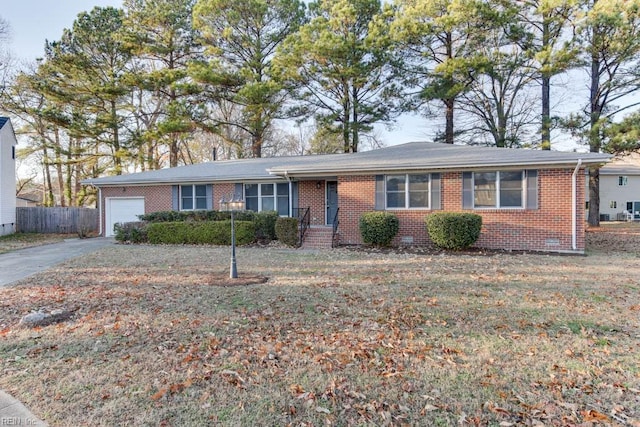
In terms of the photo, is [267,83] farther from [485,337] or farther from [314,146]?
[485,337]

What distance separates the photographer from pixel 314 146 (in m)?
27.1

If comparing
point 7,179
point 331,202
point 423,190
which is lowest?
point 331,202

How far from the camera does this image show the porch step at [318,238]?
11.7 metres

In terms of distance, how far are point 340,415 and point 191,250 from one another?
Answer: 9661 millimetres

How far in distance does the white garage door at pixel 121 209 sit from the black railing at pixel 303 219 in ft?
24.9

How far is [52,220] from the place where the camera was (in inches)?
742

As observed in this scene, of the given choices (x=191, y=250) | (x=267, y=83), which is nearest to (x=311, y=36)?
(x=267, y=83)

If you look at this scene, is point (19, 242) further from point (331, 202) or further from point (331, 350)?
point (331, 350)

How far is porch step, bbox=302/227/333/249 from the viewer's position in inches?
461

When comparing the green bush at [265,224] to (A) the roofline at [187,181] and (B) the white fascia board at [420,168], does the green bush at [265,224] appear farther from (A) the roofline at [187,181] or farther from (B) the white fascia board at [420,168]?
(A) the roofline at [187,181]

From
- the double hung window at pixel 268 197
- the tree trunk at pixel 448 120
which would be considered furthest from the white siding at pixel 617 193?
the double hung window at pixel 268 197

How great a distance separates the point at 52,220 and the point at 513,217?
22420mm

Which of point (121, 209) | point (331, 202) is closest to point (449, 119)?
point (331, 202)

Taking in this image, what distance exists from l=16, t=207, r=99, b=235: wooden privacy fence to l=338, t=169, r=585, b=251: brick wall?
1547cm
